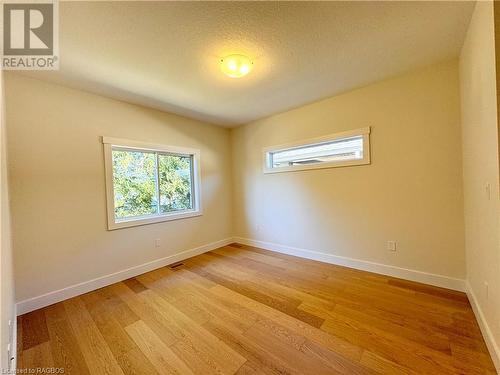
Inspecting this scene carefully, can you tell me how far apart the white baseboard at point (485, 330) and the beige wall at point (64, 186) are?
11.4 feet

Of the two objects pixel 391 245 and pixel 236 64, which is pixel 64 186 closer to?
pixel 236 64

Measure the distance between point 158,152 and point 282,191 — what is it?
2.17 meters

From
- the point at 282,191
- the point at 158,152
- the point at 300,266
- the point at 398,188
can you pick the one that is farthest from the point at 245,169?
the point at 398,188

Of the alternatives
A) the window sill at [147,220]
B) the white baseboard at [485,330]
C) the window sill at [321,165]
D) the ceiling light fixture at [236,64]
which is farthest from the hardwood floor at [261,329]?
the ceiling light fixture at [236,64]

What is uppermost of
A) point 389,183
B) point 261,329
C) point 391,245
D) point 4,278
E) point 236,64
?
point 236,64

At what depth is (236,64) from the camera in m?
1.93

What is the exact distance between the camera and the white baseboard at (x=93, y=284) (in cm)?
206

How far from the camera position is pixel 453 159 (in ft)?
6.96

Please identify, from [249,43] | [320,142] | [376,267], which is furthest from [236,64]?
[376,267]

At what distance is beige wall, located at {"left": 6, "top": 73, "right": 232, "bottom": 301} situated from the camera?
2041mm

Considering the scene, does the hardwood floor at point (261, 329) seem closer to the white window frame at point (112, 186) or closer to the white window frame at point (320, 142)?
the white window frame at point (112, 186)

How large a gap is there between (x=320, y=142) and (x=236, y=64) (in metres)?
1.72

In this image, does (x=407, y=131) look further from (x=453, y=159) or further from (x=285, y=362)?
(x=285, y=362)

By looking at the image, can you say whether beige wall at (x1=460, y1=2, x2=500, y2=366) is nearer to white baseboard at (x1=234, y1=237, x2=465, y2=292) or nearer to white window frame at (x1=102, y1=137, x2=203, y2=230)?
white baseboard at (x1=234, y1=237, x2=465, y2=292)
